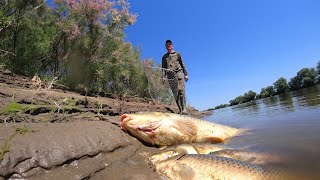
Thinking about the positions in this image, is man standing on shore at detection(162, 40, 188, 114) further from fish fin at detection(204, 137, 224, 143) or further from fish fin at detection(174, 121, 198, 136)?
fish fin at detection(174, 121, 198, 136)

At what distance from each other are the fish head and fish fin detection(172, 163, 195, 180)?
1555mm

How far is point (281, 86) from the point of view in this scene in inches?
2724

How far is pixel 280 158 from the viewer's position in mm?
3871

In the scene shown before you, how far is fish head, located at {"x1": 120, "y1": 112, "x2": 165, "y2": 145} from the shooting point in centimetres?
532

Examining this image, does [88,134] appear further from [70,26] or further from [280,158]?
[70,26]

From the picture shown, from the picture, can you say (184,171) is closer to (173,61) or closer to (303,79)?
(173,61)

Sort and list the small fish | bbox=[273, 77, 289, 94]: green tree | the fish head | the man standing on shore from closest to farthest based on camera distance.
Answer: the small fish → the fish head → the man standing on shore → bbox=[273, 77, 289, 94]: green tree

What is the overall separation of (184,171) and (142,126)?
1798mm

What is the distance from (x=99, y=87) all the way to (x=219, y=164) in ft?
56.8

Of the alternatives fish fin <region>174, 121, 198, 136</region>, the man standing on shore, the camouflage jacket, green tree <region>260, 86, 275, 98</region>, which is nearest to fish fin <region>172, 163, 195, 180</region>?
fish fin <region>174, 121, 198, 136</region>

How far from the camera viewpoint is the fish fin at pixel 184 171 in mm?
3611

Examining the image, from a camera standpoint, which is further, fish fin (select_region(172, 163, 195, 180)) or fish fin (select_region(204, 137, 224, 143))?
fish fin (select_region(204, 137, 224, 143))

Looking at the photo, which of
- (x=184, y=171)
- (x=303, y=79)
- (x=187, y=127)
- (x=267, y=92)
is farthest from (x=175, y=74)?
(x=267, y=92)

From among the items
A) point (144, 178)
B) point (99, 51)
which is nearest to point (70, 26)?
point (99, 51)
